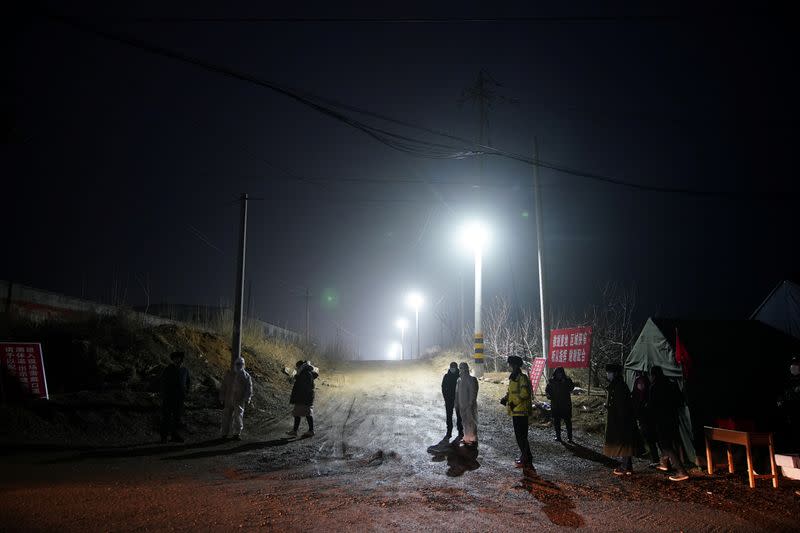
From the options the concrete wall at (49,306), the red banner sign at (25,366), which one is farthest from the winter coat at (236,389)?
the concrete wall at (49,306)

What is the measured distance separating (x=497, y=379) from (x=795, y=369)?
13.4 m

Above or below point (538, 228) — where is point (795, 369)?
below

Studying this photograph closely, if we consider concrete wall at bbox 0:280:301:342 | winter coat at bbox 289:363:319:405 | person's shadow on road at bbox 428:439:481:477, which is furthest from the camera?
concrete wall at bbox 0:280:301:342

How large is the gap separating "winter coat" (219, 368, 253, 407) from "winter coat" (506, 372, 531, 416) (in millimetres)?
6508

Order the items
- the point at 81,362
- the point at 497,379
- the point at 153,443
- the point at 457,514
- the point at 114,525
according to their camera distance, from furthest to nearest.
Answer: the point at 497,379
the point at 81,362
the point at 153,443
the point at 457,514
the point at 114,525

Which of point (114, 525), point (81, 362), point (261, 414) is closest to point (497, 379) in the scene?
point (261, 414)

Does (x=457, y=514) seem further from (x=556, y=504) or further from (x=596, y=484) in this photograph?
(x=596, y=484)

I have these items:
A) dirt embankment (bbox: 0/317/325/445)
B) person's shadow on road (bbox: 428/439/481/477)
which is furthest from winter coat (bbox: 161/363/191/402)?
person's shadow on road (bbox: 428/439/481/477)

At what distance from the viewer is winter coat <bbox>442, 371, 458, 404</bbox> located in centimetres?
1192

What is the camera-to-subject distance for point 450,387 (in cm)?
1199

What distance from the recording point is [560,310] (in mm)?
26641

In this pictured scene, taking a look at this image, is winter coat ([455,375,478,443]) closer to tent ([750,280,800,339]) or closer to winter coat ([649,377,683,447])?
winter coat ([649,377,683,447])

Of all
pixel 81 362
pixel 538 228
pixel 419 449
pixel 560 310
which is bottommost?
pixel 419 449

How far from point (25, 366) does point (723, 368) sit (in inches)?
655
